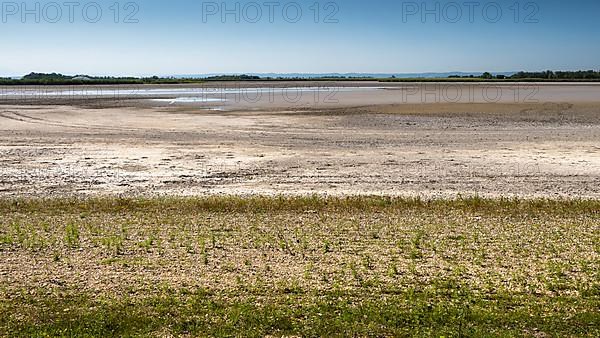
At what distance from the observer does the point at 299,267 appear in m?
9.42

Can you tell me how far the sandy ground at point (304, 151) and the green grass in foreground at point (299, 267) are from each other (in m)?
2.99

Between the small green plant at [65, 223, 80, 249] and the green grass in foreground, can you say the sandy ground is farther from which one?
the small green plant at [65, 223, 80, 249]

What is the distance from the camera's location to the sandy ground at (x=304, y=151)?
56.4ft

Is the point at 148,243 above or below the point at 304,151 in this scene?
below

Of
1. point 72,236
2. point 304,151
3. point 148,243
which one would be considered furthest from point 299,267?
point 304,151

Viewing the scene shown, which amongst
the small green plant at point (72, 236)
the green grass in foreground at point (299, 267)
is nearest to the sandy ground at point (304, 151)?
the green grass in foreground at point (299, 267)

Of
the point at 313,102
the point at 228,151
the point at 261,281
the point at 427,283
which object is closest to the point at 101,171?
the point at 228,151

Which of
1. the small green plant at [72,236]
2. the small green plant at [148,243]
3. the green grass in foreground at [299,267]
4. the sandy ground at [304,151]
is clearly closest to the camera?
the green grass in foreground at [299,267]

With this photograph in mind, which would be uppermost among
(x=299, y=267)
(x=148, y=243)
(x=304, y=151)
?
(x=304, y=151)

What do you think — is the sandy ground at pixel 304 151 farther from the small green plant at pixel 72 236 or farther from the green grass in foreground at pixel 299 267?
the small green plant at pixel 72 236

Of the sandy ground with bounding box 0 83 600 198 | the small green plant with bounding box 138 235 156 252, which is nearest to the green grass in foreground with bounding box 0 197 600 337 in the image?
the small green plant with bounding box 138 235 156 252

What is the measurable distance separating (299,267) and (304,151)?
13932 mm

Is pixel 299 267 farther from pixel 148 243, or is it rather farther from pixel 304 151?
pixel 304 151

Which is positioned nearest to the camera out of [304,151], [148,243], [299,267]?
[299,267]
